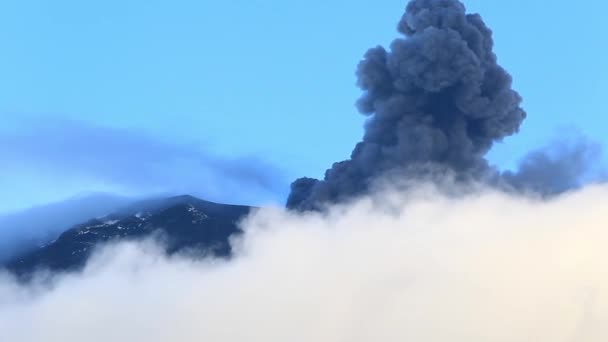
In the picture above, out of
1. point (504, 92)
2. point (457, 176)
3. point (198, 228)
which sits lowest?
point (457, 176)

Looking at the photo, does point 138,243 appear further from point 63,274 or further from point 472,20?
point 472,20

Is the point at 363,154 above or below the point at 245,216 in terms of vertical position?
below

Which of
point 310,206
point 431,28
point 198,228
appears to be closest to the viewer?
point 431,28

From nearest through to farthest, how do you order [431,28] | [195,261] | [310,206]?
[431,28] → [310,206] → [195,261]

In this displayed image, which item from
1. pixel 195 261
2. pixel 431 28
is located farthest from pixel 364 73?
pixel 195 261

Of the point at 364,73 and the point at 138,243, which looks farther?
the point at 138,243

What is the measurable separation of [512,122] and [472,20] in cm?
1126

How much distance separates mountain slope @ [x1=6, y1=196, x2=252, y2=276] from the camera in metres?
161

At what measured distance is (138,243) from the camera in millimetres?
169625

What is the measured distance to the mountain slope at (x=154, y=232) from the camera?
16062cm

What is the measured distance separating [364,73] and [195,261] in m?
67.9

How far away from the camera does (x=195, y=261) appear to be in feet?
499

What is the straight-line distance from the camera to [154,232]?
16838cm

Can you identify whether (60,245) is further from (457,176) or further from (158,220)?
(457,176)
